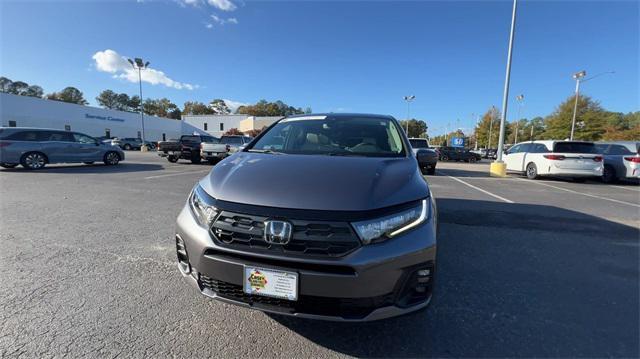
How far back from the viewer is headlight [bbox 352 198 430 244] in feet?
5.47

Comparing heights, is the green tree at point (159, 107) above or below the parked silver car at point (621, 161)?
above

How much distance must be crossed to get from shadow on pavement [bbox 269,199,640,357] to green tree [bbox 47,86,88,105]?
108 m

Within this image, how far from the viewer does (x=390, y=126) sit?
3332 millimetres

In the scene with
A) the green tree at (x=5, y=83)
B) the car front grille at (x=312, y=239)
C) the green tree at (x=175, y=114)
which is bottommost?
the car front grille at (x=312, y=239)

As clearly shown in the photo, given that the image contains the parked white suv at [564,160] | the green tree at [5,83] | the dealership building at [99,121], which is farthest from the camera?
the green tree at [5,83]

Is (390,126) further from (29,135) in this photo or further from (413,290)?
(29,135)

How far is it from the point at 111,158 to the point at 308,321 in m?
15.3

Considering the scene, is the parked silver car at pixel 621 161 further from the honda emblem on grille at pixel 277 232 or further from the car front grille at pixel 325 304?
the honda emblem on grille at pixel 277 232

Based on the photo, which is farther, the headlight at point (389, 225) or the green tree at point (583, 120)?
the green tree at point (583, 120)

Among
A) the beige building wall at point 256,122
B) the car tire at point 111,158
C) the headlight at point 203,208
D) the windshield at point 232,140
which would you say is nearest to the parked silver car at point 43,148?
the car tire at point 111,158

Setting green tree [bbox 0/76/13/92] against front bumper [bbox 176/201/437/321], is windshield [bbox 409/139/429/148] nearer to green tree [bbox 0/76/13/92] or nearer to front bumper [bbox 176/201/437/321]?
front bumper [bbox 176/201/437/321]

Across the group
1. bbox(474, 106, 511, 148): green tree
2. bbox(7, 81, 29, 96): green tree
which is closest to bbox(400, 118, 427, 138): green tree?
bbox(474, 106, 511, 148): green tree

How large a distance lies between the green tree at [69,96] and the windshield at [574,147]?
107656 mm

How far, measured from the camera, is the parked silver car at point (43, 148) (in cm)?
1091
